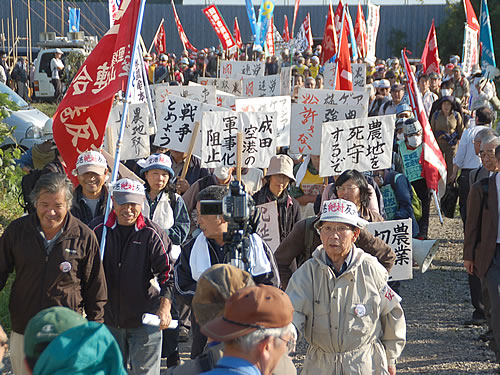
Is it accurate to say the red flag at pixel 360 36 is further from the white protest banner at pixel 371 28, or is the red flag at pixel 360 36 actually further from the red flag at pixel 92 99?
the red flag at pixel 92 99

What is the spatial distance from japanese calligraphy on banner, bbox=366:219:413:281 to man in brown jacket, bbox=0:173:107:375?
86.0 inches

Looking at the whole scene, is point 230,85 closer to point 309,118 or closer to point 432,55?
point 309,118

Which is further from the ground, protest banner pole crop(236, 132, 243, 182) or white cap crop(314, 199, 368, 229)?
protest banner pole crop(236, 132, 243, 182)

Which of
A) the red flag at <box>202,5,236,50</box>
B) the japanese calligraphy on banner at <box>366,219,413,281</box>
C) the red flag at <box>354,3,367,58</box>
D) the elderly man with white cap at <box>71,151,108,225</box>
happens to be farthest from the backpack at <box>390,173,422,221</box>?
the red flag at <box>354,3,367,58</box>

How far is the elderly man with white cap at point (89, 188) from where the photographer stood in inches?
225

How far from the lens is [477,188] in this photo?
616 cm

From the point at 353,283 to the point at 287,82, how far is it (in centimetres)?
981

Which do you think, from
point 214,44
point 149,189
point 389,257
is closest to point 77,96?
point 149,189

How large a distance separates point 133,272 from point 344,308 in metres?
1.39

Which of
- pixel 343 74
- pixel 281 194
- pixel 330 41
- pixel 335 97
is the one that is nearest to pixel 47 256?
pixel 281 194

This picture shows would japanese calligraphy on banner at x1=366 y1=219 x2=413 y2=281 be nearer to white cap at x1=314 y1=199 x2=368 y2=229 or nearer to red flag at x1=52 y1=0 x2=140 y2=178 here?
white cap at x1=314 y1=199 x2=368 y2=229

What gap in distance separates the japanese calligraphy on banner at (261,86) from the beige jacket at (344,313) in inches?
357

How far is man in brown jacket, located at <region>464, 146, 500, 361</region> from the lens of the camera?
5895mm

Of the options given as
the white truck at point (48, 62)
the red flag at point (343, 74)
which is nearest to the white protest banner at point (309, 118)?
the red flag at point (343, 74)
